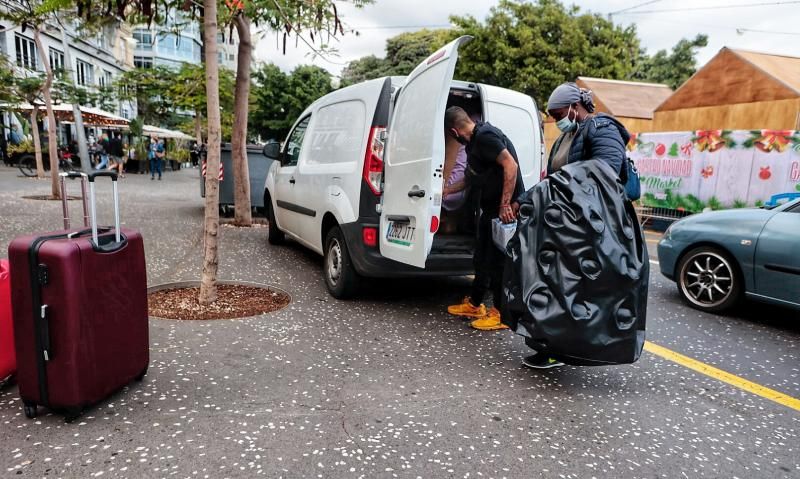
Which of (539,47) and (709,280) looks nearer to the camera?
(709,280)

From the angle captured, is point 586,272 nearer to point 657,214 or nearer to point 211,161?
point 211,161

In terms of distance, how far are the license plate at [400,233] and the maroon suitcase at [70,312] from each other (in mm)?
1823

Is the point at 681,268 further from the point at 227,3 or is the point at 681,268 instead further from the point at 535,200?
the point at 227,3

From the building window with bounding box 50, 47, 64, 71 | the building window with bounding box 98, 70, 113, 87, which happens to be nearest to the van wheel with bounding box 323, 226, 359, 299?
the building window with bounding box 50, 47, 64, 71

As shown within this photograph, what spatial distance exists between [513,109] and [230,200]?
6.50 metres

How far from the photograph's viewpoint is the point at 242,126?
855 cm

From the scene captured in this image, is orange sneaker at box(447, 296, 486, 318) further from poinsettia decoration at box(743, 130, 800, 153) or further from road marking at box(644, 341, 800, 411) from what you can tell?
poinsettia decoration at box(743, 130, 800, 153)

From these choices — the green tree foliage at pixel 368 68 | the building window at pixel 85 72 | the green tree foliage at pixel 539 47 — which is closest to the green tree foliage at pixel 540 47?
the green tree foliage at pixel 539 47

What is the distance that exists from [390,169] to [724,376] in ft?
8.84

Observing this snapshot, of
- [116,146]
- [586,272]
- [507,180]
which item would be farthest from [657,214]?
[116,146]

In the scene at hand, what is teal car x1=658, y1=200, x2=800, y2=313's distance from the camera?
438 centimetres

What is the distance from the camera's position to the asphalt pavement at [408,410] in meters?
2.39

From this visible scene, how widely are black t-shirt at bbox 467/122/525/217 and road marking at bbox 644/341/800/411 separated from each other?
1.55 metres

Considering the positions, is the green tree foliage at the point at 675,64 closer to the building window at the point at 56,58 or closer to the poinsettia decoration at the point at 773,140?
the poinsettia decoration at the point at 773,140
